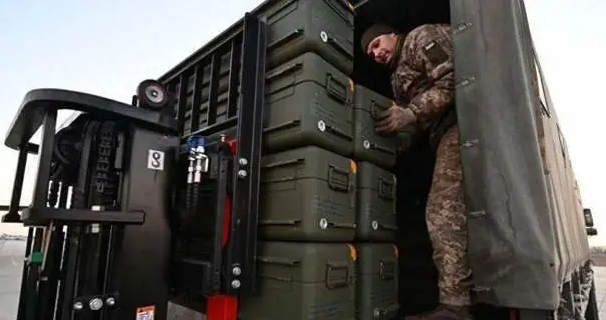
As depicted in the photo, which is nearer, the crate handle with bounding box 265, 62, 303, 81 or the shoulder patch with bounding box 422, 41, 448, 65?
the crate handle with bounding box 265, 62, 303, 81

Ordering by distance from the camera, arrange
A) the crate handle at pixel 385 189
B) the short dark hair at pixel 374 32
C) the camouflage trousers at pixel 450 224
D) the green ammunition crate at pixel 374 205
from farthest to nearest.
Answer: the short dark hair at pixel 374 32
the crate handle at pixel 385 189
the green ammunition crate at pixel 374 205
the camouflage trousers at pixel 450 224

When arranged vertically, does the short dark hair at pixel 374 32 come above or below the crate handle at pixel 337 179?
above

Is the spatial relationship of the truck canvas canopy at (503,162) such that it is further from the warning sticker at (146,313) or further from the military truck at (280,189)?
the warning sticker at (146,313)

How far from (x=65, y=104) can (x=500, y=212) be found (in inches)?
75.5

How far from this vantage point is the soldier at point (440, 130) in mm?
1926

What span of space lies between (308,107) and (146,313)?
122cm

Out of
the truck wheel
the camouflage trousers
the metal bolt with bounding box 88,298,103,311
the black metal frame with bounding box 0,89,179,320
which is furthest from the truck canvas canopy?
the truck wheel

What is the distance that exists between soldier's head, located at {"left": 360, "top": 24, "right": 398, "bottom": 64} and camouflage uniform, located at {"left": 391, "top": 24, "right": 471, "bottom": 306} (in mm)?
181

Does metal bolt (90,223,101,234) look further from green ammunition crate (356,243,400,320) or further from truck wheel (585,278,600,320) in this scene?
truck wheel (585,278,600,320)

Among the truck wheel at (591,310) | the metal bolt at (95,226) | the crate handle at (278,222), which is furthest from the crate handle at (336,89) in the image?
the truck wheel at (591,310)

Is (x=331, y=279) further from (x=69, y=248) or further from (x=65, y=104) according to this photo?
(x=65, y=104)

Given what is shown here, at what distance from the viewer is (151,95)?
71.9 inches

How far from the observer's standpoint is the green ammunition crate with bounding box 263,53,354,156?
193cm

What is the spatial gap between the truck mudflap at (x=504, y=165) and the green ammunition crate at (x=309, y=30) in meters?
0.63
